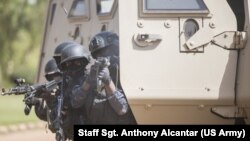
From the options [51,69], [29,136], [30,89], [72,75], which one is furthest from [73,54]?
[29,136]

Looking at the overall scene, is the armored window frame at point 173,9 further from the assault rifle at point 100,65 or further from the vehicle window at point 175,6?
the assault rifle at point 100,65

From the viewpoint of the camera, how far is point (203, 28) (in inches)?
238

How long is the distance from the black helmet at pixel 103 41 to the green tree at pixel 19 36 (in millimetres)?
23852

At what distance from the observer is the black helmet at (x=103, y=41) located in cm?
623

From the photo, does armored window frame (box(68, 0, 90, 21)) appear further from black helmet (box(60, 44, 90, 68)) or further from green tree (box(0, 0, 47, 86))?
green tree (box(0, 0, 47, 86))

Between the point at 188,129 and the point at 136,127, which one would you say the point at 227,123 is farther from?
the point at 136,127

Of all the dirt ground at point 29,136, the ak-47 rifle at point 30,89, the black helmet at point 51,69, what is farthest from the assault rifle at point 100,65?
the dirt ground at point 29,136

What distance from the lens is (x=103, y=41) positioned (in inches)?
246

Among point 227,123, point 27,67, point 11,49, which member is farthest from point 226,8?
point 27,67

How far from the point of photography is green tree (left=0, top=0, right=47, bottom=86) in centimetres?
3170

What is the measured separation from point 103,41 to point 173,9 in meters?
0.76

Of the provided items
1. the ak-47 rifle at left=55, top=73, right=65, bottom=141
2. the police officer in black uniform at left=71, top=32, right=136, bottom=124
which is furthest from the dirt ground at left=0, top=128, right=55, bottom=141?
the police officer in black uniform at left=71, top=32, right=136, bottom=124

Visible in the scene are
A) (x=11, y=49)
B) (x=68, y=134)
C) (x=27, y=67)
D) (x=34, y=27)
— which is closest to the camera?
(x=68, y=134)

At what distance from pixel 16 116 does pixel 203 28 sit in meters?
16.2
